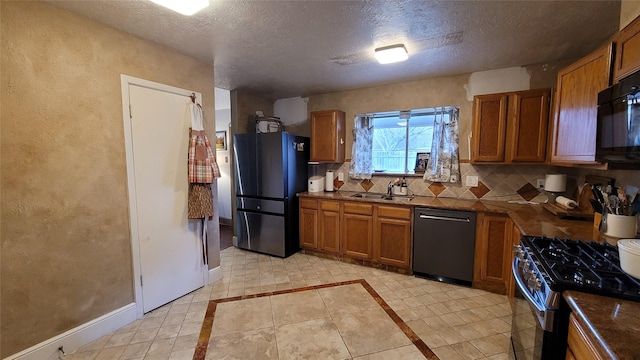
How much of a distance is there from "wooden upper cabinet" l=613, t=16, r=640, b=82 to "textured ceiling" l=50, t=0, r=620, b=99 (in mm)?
494

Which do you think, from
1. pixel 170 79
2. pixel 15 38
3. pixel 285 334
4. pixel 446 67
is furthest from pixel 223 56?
pixel 285 334

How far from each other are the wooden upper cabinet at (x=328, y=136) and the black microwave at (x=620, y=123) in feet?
8.62

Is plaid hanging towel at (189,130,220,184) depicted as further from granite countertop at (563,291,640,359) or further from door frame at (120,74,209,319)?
granite countertop at (563,291,640,359)

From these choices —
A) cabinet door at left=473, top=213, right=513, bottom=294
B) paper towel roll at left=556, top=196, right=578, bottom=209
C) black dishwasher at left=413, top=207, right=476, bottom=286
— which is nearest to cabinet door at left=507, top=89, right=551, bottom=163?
paper towel roll at left=556, top=196, right=578, bottom=209

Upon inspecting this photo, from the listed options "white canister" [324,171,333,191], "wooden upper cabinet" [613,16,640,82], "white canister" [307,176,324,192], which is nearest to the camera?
"wooden upper cabinet" [613,16,640,82]

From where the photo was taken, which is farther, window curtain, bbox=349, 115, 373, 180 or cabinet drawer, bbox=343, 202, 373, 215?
window curtain, bbox=349, 115, 373, 180

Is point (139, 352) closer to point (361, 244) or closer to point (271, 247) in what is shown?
point (271, 247)

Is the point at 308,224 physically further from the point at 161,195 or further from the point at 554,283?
the point at 554,283

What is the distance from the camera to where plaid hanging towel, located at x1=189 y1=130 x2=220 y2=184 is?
8.33 feet

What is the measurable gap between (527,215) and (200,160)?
314 centimetres

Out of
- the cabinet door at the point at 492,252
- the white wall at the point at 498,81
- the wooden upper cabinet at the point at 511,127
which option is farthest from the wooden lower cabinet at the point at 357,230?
the white wall at the point at 498,81

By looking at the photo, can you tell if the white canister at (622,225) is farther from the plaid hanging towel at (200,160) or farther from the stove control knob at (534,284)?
the plaid hanging towel at (200,160)

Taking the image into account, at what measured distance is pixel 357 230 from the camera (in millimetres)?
3316

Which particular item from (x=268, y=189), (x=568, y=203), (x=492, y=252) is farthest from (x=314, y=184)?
(x=568, y=203)
